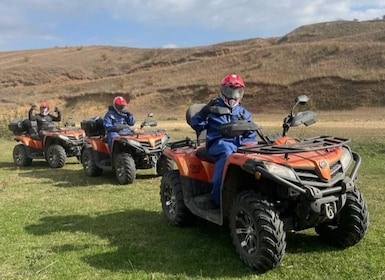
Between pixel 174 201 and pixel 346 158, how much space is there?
8.10 ft

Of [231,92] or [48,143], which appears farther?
[48,143]

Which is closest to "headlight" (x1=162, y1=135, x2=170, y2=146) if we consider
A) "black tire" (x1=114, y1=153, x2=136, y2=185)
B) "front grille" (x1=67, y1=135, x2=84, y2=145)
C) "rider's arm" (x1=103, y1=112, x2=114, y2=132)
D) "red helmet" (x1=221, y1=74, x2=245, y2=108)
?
"black tire" (x1=114, y1=153, x2=136, y2=185)

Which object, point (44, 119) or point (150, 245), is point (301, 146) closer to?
point (150, 245)

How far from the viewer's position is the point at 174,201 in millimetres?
6926

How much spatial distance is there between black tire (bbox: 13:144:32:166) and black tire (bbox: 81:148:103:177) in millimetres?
3731

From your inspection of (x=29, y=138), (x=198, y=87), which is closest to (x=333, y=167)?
(x=29, y=138)

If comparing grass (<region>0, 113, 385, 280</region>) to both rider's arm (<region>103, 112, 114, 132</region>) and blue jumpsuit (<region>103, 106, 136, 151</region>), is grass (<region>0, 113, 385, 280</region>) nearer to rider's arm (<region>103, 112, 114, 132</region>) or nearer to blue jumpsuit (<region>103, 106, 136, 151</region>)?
blue jumpsuit (<region>103, 106, 136, 151</region>)

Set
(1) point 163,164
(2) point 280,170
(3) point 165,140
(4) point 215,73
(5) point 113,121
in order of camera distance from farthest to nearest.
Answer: (4) point 215,73, (5) point 113,121, (3) point 165,140, (1) point 163,164, (2) point 280,170

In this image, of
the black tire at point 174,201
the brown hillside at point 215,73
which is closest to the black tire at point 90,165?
the black tire at point 174,201

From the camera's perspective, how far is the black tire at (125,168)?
1063cm

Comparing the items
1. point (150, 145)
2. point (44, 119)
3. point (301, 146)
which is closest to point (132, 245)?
point (301, 146)

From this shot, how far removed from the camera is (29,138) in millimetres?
15602

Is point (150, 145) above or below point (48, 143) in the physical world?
above

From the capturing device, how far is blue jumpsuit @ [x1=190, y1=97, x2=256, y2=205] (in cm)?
602
